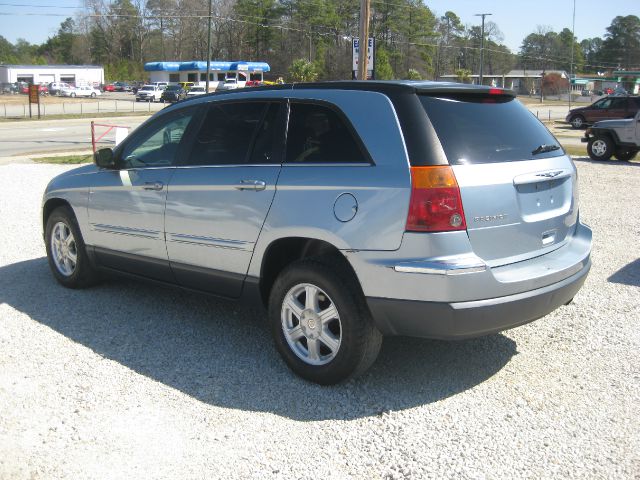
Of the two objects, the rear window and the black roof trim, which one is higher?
the black roof trim

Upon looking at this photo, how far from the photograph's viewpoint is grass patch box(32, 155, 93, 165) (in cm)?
1810

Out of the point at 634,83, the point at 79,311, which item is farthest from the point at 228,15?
the point at 79,311

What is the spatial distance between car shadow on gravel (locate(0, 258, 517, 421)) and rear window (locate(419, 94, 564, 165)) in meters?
1.43

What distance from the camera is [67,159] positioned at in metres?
18.6

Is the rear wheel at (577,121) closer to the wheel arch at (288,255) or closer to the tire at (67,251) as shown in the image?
the tire at (67,251)

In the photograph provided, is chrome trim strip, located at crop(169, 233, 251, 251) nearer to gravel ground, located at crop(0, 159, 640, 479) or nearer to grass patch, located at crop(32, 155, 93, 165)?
gravel ground, located at crop(0, 159, 640, 479)

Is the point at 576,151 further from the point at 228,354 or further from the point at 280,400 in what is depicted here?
the point at 280,400

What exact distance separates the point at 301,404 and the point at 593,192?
10603mm

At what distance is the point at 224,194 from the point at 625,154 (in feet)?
57.4

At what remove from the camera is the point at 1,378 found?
436 centimetres

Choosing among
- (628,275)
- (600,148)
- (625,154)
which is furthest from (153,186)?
(625,154)

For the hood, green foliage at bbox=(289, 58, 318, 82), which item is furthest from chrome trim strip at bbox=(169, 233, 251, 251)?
green foliage at bbox=(289, 58, 318, 82)

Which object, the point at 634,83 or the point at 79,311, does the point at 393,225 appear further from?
the point at 634,83

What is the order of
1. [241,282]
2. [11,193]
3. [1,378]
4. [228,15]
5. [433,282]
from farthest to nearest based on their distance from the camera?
[228,15] < [11,193] < [241,282] < [1,378] < [433,282]
